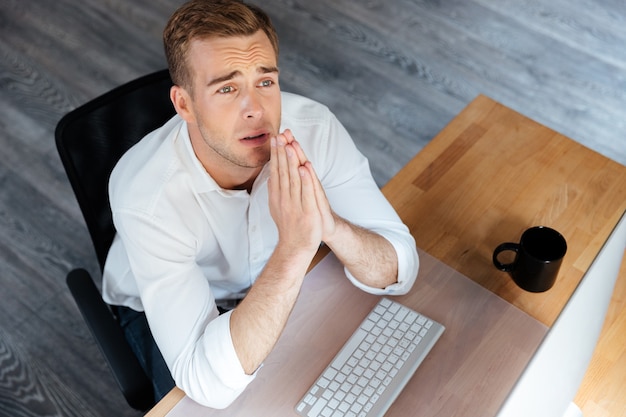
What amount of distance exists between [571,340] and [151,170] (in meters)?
0.91

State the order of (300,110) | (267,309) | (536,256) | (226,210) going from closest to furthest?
1. (267,309)
2. (536,256)
3. (226,210)
4. (300,110)

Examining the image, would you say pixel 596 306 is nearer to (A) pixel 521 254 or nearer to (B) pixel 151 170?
(A) pixel 521 254

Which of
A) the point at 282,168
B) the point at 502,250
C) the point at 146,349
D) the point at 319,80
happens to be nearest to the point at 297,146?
the point at 282,168

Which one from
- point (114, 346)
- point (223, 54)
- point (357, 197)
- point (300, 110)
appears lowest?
point (114, 346)

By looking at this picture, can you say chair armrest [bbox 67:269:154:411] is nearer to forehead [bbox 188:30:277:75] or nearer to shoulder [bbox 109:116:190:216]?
shoulder [bbox 109:116:190:216]

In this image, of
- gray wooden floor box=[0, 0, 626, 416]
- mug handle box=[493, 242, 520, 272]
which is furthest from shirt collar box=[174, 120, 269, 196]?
gray wooden floor box=[0, 0, 626, 416]

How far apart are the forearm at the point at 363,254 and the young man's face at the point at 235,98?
0.70 ft

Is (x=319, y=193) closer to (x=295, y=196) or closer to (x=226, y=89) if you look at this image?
(x=295, y=196)

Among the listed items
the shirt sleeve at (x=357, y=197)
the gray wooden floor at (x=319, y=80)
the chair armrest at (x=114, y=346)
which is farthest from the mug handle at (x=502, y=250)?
the gray wooden floor at (x=319, y=80)

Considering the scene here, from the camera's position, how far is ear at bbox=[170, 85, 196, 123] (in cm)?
144

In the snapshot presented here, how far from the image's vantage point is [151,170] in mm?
1457

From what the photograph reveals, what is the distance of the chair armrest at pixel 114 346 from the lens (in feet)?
4.57

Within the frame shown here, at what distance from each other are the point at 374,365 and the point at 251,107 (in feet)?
1.82

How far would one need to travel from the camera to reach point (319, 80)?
307cm
